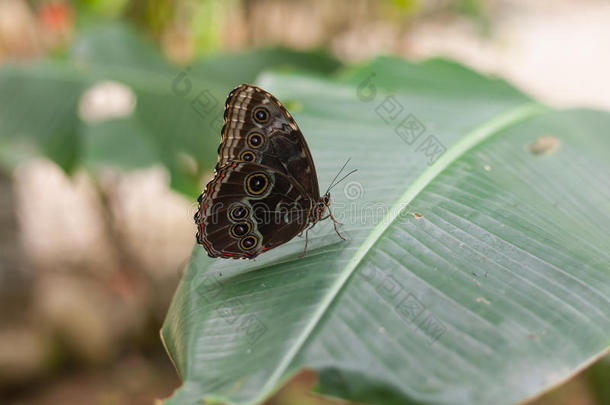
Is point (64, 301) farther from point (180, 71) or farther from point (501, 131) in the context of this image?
point (501, 131)

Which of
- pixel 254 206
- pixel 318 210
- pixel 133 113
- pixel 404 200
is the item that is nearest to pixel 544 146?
pixel 404 200

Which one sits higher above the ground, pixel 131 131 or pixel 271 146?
pixel 271 146

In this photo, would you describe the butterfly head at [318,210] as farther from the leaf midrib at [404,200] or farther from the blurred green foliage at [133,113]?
the blurred green foliage at [133,113]

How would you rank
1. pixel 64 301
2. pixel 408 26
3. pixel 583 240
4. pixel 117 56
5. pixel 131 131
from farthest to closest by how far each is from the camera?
pixel 64 301 < pixel 408 26 < pixel 131 131 < pixel 117 56 < pixel 583 240

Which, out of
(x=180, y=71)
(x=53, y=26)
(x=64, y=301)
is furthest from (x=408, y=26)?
(x=64, y=301)

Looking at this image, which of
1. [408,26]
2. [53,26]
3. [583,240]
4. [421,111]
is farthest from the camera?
[408,26]

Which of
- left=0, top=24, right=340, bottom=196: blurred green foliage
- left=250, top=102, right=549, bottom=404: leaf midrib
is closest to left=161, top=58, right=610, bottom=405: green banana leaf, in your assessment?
left=250, top=102, right=549, bottom=404: leaf midrib

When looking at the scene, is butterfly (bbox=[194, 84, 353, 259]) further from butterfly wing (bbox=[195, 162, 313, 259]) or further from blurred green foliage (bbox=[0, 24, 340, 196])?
blurred green foliage (bbox=[0, 24, 340, 196])
